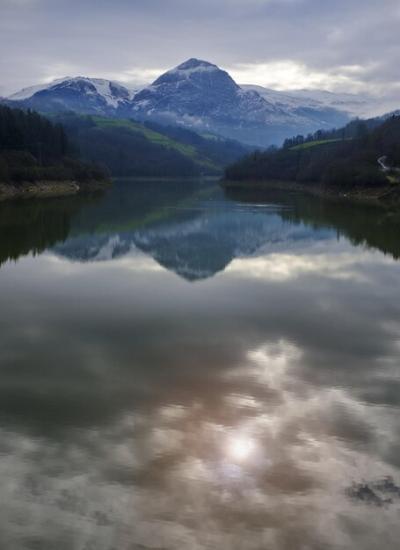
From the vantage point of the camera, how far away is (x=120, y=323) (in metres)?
24.1

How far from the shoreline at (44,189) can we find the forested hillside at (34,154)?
1.15m

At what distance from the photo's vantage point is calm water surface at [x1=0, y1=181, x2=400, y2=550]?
10.7 meters

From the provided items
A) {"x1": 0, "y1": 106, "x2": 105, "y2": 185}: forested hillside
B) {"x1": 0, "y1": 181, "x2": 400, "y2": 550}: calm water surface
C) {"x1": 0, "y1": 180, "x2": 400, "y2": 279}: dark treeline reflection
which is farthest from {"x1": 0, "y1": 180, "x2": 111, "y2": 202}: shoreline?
{"x1": 0, "y1": 181, "x2": 400, "y2": 550}: calm water surface

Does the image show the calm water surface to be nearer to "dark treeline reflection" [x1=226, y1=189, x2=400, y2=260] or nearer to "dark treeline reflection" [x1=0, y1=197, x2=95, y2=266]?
"dark treeline reflection" [x1=0, y1=197, x2=95, y2=266]

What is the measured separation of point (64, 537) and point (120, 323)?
1410cm

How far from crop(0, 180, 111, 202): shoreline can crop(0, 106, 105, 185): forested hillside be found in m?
1.15

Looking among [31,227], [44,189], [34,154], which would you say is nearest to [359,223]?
[31,227]

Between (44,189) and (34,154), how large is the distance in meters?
29.9

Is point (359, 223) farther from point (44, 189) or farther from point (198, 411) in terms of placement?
point (44, 189)

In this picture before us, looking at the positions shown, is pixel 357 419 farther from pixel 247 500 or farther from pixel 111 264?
pixel 111 264

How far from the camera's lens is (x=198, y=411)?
15.4 meters

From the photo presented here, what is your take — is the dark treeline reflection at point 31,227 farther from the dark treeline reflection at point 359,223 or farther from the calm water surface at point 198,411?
the dark treeline reflection at point 359,223

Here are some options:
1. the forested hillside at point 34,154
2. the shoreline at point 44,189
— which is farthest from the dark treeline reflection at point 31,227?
the forested hillside at point 34,154

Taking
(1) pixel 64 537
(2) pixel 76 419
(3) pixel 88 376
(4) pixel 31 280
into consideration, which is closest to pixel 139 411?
(2) pixel 76 419
